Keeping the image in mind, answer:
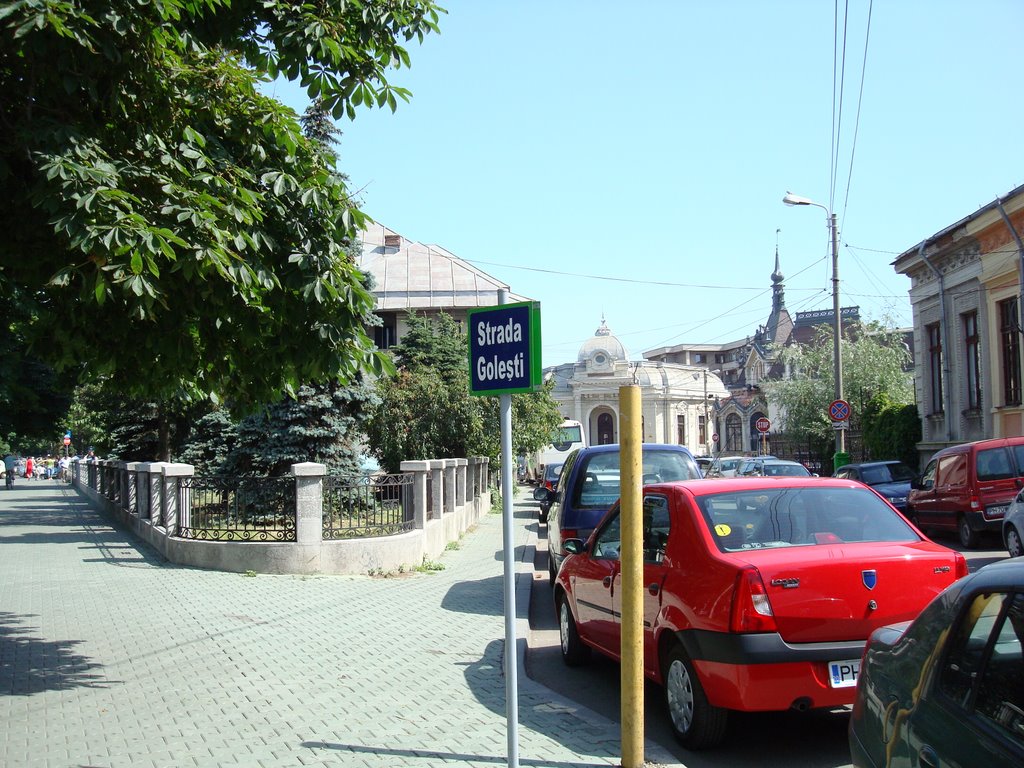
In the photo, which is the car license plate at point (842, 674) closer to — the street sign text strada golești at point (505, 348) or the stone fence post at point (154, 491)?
the street sign text strada golești at point (505, 348)

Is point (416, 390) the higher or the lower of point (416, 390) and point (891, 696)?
the higher

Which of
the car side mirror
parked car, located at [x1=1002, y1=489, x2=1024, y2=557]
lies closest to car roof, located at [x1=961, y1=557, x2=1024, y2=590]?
the car side mirror

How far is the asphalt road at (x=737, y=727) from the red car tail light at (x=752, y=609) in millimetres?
899

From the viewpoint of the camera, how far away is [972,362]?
96.8 feet

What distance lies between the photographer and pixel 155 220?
19.9ft

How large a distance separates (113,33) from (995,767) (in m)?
6.05

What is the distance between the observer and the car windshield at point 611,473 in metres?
11.5

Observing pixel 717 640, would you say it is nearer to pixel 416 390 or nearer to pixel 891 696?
pixel 891 696

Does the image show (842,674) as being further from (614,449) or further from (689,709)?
(614,449)

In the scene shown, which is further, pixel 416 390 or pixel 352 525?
pixel 416 390

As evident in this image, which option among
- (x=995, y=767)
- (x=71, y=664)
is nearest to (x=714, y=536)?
(x=995, y=767)

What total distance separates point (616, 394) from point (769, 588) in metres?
92.9

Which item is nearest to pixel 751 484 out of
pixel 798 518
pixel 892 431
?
pixel 798 518

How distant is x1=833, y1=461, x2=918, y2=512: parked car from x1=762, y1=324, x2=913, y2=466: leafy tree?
1632cm
